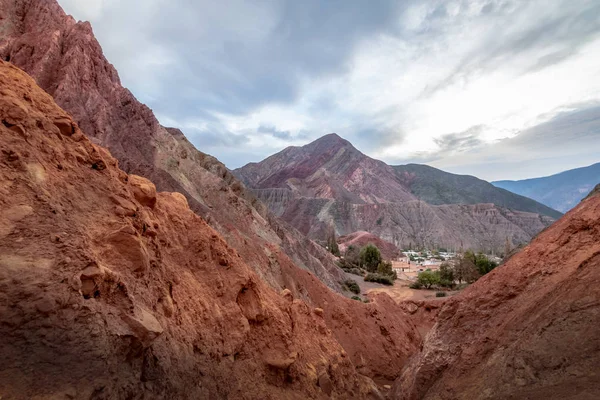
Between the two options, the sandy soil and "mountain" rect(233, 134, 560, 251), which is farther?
"mountain" rect(233, 134, 560, 251)

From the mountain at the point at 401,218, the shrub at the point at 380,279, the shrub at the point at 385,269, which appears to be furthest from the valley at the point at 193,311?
the mountain at the point at 401,218

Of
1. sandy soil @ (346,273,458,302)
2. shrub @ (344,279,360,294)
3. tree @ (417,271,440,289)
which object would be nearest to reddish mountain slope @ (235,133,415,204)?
sandy soil @ (346,273,458,302)

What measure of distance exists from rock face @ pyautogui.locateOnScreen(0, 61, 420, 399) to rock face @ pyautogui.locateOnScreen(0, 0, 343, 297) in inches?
346

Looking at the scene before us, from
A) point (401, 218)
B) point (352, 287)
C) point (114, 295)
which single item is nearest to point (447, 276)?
point (352, 287)

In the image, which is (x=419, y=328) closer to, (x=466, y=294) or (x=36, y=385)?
(x=466, y=294)

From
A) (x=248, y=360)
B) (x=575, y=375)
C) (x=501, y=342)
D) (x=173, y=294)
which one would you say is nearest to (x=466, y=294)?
(x=501, y=342)

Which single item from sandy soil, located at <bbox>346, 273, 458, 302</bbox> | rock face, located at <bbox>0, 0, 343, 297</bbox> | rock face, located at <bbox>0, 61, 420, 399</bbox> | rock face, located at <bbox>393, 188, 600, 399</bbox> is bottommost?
sandy soil, located at <bbox>346, 273, 458, 302</bbox>

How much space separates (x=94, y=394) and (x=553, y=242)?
1132 centimetres

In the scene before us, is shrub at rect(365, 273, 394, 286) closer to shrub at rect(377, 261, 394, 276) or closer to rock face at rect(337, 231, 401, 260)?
shrub at rect(377, 261, 394, 276)

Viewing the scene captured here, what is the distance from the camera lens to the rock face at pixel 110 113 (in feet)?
69.3

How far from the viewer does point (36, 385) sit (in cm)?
318

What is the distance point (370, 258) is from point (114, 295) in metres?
56.4

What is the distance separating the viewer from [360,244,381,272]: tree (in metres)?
57.5

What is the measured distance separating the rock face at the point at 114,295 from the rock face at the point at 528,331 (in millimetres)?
2977
